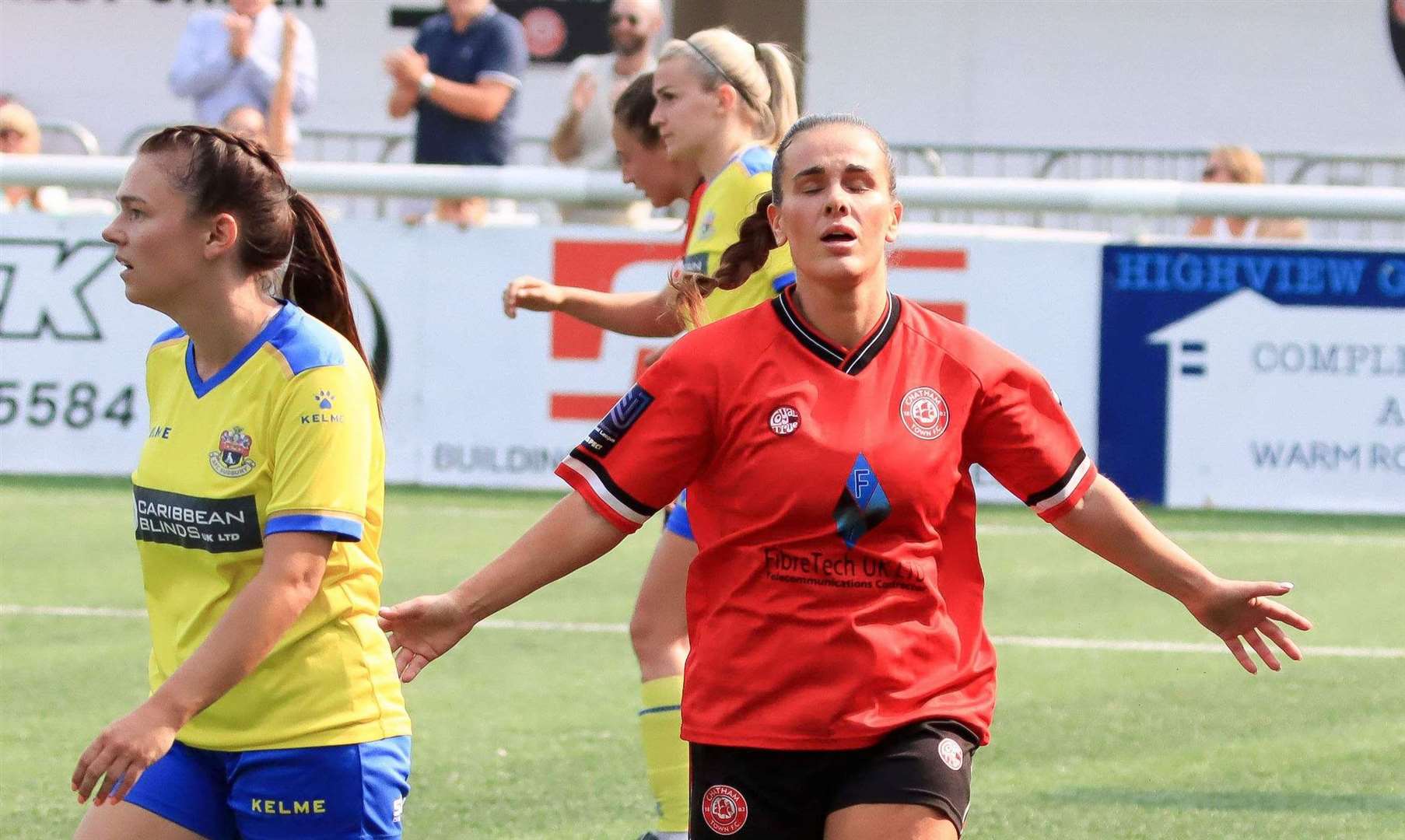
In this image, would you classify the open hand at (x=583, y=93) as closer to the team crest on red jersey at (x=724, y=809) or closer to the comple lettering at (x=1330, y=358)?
the comple lettering at (x=1330, y=358)

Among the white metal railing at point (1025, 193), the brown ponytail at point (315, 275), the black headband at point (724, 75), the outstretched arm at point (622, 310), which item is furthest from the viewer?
the white metal railing at point (1025, 193)

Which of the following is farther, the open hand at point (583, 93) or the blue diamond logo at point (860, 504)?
the open hand at point (583, 93)

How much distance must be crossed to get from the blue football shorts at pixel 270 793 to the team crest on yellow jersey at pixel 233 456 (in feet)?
1.56

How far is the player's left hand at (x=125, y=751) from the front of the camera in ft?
11.0

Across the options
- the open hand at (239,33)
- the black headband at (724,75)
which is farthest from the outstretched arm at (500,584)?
the open hand at (239,33)

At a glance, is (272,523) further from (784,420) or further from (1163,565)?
(1163,565)

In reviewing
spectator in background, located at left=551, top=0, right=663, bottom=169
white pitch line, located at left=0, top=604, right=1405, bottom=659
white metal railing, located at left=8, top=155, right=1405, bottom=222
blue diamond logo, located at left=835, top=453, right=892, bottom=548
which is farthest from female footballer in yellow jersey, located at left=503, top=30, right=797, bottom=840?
spectator in background, located at left=551, top=0, right=663, bottom=169

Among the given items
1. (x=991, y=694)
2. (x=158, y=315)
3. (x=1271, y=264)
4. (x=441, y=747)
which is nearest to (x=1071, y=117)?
Result: (x=1271, y=264)

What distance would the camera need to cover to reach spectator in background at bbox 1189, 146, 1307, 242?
11.5m

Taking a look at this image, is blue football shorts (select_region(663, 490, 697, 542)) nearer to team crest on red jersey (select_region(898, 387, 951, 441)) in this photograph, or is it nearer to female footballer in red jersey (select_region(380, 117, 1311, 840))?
female footballer in red jersey (select_region(380, 117, 1311, 840))

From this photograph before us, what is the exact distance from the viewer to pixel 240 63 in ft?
41.0

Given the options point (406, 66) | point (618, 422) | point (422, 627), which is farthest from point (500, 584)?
point (406, 66)

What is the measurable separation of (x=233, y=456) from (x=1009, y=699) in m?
4.16

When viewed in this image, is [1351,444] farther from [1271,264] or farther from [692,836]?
[692,836]
